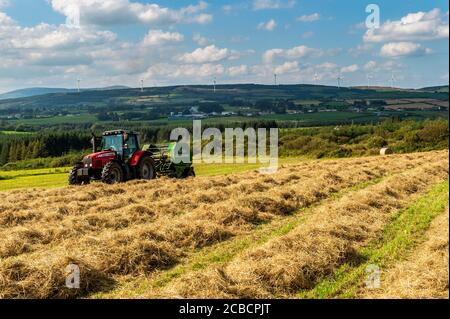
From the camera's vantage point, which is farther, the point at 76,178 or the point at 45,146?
the point at 45,146

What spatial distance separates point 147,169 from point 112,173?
1990mm

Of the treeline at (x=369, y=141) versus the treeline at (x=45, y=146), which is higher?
the treeline at (x=369, y=141)

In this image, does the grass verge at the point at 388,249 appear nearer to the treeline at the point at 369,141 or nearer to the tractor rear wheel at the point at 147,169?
the tractor rear wheel at the point at 147,169

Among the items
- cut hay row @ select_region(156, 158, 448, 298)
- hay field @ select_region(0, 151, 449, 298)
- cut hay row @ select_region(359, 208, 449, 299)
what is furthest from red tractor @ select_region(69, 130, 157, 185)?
cut hay row @ select_region(359, 208, 449, 299)

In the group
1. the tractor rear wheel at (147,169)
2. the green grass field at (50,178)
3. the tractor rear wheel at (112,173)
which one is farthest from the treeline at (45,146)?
the tractor rear wheel at (112,173)

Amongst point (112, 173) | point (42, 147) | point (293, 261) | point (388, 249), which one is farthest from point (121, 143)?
point (42, 147)

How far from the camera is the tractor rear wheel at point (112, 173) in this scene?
64.0ft

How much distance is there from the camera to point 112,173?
19891 mm

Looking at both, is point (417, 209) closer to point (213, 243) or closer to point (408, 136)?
point (213, 243)

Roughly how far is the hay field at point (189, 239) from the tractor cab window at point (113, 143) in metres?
3.74

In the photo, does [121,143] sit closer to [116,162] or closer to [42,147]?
[116,162]

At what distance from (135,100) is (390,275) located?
627 ft
